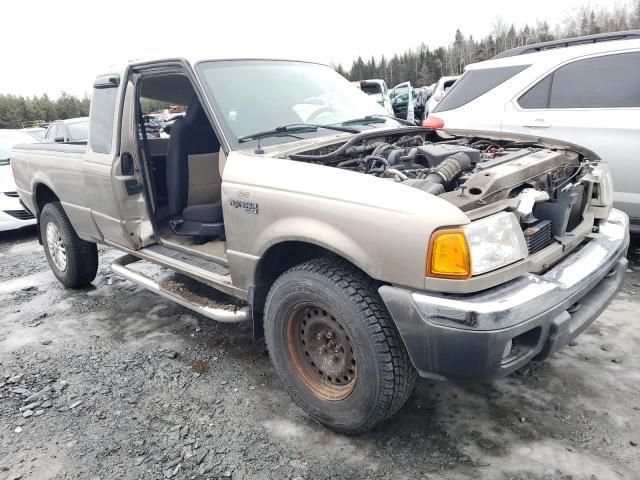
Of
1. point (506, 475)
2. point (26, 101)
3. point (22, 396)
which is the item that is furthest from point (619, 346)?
point (26, 101)

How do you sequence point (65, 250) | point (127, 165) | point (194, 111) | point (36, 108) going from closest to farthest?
point (127, 165)
point (194, 111)
point (65, 250)
point (36, 108)

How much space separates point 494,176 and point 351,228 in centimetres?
69

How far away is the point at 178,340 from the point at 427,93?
1635cm

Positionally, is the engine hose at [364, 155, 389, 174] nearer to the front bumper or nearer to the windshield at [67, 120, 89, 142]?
the front bumper

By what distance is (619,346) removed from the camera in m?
3.16

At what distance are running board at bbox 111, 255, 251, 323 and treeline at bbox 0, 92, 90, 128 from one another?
37.6 m

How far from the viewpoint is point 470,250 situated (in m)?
1.94

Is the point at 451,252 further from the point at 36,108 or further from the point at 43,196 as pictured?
the point at 36,108

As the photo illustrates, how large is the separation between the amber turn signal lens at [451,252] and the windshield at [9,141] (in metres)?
7.88

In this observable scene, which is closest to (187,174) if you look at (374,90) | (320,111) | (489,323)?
(320,111)

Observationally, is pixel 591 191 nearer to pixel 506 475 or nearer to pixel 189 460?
pixel 506 475

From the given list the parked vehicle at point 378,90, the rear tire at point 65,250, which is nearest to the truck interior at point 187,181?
the rear tire at point 65,250

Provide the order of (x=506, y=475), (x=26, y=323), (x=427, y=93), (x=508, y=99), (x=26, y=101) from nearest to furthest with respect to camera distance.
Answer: (x=506, y=475) → (x=26, y=323) → (x=508, y=99) → (x=427, y=93) → (x=26, y=101)

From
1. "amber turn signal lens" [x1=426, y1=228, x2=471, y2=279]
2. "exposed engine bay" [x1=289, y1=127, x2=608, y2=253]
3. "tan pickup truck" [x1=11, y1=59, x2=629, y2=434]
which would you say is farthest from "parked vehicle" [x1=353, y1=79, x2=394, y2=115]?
"amber turn signal lens" [x1=426, y1=228, x2=471, y2=279]
